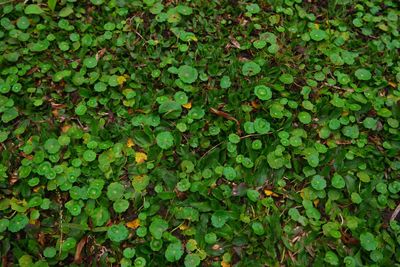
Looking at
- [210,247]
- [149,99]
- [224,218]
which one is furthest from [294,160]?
[149,99]

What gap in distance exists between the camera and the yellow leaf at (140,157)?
103 inches

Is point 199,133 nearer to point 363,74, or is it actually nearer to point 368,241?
point 368,241

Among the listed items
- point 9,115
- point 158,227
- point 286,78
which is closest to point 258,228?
point 158,227

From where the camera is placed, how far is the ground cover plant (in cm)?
236

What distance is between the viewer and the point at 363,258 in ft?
7.70

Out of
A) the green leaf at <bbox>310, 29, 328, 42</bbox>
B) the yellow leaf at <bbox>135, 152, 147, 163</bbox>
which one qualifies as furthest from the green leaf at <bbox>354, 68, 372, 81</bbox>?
the yellow leaf at <bbox>135, 152, 147, 163</bbox>

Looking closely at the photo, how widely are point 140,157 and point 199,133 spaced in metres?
0.43

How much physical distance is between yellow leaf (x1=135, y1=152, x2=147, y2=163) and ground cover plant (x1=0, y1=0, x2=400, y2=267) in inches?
0.6

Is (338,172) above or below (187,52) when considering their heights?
below

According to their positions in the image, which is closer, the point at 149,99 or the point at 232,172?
the point at 232,172

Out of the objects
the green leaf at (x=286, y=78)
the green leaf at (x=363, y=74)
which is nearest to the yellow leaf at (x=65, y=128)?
the green leaf at (x=286, y=78)

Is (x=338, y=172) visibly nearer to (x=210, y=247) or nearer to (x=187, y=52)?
(x=210, y=247)

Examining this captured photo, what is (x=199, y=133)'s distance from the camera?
274 cm

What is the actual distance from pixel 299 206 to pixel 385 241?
1.71 feet
